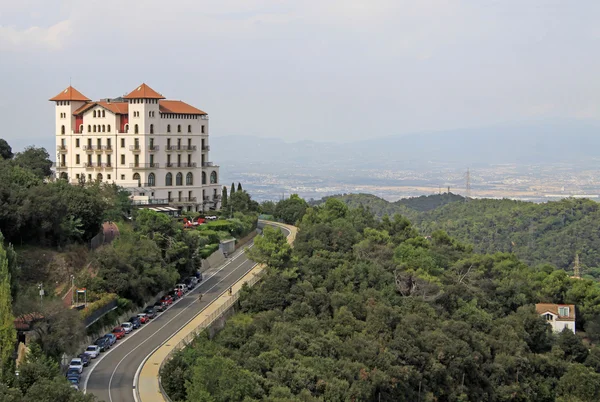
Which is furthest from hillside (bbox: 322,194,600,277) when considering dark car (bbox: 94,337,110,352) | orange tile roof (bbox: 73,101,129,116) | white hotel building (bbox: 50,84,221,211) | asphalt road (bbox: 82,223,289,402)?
dark car (bbox: 94,337,110,352)

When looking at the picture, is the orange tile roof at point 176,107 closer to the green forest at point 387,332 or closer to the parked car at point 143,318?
the green forest at point 387,332

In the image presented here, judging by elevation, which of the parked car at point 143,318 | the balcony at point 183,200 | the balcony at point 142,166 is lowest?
the parked car at point 143,318

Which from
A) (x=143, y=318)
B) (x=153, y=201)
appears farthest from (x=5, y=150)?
(x=143, y=318)

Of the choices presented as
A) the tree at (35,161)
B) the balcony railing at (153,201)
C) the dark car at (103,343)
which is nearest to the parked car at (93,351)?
the dark car at (103,343)

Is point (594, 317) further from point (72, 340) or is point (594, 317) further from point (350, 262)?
point (72, 340)

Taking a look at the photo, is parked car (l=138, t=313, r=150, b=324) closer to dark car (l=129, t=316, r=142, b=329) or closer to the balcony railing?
dark car (l=129, t=316, r=142, b=329)

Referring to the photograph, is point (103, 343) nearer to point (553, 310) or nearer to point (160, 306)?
point (160, 306)
